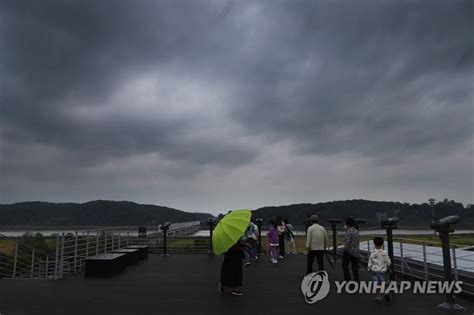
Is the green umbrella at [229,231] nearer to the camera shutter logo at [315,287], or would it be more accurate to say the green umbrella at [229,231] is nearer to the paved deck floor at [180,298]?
the paved deck floor at [180,298]

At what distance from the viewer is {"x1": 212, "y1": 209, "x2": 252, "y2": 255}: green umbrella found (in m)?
7.13

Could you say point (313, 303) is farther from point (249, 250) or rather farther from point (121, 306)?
point (249, 250)

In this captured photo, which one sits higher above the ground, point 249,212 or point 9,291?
point 249,212

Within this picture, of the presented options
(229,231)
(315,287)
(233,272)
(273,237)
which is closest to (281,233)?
(273,237)

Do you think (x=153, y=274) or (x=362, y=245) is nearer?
(x=153, y=274)

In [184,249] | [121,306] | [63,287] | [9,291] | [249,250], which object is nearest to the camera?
[121,306]

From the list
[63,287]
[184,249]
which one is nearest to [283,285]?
[63,287]

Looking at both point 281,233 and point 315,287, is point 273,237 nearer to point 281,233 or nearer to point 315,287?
point 281,233

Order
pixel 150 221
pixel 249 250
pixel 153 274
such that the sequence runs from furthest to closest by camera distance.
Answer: pixel 150 221 → pixel 249 250 → pixel 153 274

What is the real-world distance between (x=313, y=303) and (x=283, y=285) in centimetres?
196

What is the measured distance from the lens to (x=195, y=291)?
304 inches

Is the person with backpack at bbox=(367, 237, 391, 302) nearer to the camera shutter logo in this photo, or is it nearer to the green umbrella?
the camera shutter logo

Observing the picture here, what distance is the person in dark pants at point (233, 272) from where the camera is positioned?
24.2 ft

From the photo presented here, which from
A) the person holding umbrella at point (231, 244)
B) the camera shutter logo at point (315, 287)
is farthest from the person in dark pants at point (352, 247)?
the person holding umbrella at point (231, 244)
